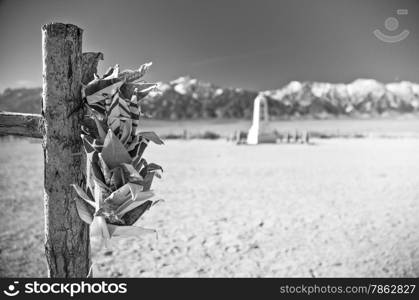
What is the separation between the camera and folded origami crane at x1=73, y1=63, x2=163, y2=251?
1.20 meters

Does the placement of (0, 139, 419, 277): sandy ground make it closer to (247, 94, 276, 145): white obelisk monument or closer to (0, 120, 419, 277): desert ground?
(0, 120, 419, 277): desert ground

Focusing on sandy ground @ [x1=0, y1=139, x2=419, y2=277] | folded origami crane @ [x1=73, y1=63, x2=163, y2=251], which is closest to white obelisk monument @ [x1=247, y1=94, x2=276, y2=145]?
sandy ground @ [x1=0, y1=139, x2=419, y2=277]

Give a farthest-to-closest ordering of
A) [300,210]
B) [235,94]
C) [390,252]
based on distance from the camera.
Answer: [235,94] → [300,210] → [390,252]

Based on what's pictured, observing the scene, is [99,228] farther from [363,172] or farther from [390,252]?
[363,172]

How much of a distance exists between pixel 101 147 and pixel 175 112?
10291 cm

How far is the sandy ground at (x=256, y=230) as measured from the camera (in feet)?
12.4

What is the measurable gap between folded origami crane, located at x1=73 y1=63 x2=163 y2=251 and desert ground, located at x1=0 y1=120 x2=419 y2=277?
2096 mm

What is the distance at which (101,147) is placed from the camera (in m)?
1.23

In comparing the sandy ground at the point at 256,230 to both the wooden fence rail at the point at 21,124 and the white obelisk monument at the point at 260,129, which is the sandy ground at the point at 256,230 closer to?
the wooden fence rail at the point at 21,124

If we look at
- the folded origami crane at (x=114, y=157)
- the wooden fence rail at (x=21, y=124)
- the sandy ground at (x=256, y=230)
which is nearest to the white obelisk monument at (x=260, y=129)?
the sandy ground at (x=256, y=230)

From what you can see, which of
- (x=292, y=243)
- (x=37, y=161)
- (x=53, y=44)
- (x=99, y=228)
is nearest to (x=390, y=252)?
(x=292, y=243)

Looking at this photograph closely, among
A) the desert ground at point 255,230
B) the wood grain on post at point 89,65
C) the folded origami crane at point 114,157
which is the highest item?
the wood grain on post at point 89,65

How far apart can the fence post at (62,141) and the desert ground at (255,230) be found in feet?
5.96

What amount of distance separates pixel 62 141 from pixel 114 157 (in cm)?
Result: 29
